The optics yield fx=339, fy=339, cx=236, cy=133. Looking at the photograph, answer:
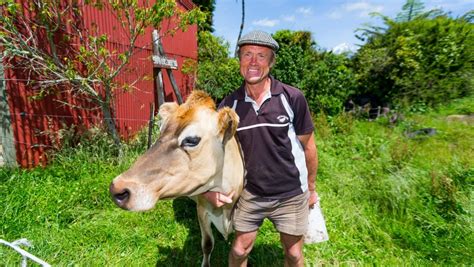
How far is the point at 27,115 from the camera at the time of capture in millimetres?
4594

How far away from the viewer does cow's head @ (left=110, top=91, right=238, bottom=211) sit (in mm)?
1674

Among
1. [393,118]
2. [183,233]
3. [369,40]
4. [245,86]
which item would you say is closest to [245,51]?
[245,86]

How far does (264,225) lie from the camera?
3.82m

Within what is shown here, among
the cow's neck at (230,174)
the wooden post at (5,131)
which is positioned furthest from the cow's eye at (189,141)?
the wooden post at (5,131)

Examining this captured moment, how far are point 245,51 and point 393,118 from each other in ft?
22.9

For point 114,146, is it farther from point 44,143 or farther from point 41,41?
point 41,41

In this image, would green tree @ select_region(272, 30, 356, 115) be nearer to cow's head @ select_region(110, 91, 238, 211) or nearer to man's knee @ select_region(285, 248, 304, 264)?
man's knee @ select_region(285, 248, 304, 264)

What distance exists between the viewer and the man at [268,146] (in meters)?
2.14

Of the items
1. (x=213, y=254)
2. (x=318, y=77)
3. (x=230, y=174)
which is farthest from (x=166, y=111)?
(x=318, y=77)

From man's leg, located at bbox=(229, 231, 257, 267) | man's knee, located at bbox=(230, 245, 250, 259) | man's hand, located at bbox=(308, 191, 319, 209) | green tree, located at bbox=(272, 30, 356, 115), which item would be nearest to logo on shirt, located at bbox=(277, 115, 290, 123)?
man's hand, located at bbox=(308, 191, 319, 209)

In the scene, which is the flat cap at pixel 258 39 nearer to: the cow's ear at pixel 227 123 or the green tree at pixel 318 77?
the cow's ear at pixel 227 123

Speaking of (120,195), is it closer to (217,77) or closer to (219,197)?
(219,197)

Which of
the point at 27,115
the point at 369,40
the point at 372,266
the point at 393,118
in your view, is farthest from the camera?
the point at 369,40

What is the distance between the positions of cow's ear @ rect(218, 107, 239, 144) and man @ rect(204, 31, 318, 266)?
0.18 metres
